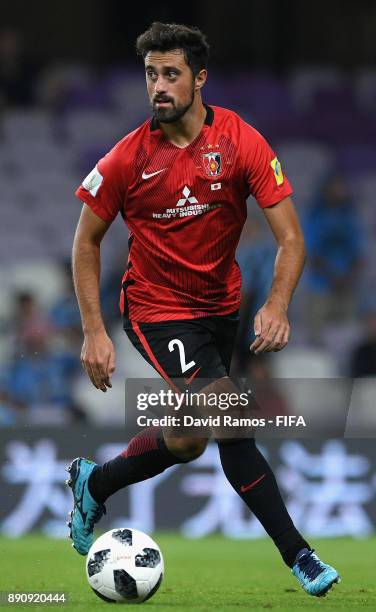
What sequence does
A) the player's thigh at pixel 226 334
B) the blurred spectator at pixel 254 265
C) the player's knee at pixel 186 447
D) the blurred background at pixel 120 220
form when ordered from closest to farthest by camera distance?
the player's knee at pixel 186 447, the player's thigh at pixel 226 334, the blurred background at pixel 120 220, the blurred spectator at pixel 254 265

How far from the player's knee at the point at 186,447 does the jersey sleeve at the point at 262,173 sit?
3.22 feet

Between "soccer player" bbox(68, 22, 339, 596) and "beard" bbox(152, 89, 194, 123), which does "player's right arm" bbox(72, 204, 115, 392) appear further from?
"beard" bbox(152, 89, 194, 123)

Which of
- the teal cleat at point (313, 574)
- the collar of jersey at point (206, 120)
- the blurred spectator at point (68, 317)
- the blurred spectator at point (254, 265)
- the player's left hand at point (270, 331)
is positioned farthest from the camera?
the blurred spectator at point (68, 317)

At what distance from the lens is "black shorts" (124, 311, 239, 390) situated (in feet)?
19.0

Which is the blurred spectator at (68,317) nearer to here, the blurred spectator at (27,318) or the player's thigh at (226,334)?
the blurred spectator at (27,318)

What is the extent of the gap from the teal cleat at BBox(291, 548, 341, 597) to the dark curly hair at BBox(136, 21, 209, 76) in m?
1.98

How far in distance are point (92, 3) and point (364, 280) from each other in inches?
230

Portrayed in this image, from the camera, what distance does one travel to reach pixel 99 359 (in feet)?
18.5

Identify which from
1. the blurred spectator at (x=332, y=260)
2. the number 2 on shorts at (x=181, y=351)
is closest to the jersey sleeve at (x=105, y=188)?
the number 2 on shorts at (x=181, y=351)

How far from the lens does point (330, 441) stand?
1025 centimetres

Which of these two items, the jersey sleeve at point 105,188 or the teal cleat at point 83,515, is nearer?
the jersey sleeve at point 105,188

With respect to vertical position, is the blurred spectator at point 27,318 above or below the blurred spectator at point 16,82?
below

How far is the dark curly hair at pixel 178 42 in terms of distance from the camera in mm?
5699

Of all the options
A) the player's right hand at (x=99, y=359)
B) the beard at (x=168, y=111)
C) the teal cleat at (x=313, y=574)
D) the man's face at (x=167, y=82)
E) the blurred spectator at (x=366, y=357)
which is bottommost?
the blurred spectator at (x=366, y=357)
